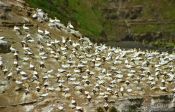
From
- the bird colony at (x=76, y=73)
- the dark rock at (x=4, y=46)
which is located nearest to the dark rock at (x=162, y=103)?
the bird colony at (x=76, y=73)

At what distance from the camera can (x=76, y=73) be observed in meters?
50.6

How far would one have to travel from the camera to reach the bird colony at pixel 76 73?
47562 mm

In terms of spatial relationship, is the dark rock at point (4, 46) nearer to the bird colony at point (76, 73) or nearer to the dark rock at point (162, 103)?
the bird colony at point (76, 73)

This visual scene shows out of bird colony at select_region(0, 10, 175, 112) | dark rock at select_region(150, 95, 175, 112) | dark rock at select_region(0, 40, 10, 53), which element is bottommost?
dark rock at select_region(150, 95, 175, 112)

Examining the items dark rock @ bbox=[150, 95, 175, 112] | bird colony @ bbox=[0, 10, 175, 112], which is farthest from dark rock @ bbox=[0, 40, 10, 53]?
dark rock @ bbox=[150, 95, 175, 112]

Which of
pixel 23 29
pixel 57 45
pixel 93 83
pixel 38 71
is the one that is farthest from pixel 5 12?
pixel 93 83

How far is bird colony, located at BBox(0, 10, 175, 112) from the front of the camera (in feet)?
156

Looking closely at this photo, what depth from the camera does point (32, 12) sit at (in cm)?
6331

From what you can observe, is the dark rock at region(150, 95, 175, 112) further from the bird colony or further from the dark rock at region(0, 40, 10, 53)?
the dark rock at region(0, 40, 10, 53)

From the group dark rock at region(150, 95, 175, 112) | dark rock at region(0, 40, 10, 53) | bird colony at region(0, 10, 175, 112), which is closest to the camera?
bird colony at region(0, 10, 175, 112)

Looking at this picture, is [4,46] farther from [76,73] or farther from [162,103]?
[162,103]

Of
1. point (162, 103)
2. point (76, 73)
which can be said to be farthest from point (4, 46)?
point (162, 103)

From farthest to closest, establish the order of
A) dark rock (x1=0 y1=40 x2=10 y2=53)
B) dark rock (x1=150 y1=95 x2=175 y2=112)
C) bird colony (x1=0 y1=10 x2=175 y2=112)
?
dark rock (x1=0 y1=40 x2=10 y2=53) → dark rock (x1=150 y1=95 x2=175 y2=112) → bird colony (x1=0 y1=10 x2=175 y2=112)

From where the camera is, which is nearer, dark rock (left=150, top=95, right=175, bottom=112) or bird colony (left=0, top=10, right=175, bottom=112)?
bird colony (left=0, top=10, right=175, bottom=112)
